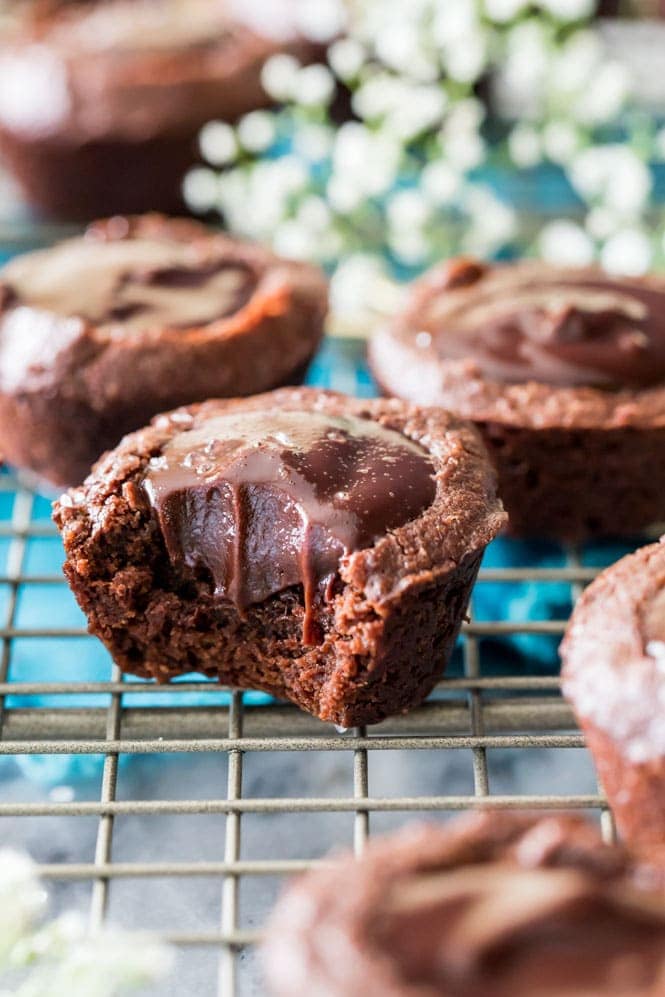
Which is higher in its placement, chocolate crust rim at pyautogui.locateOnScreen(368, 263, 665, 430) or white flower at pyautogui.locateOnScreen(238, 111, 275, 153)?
white flower at pyautogui.locateOnScreen(238, 111, 275, 153)

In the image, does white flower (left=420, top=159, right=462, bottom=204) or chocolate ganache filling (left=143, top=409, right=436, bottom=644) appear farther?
white flower (left=420, top=159, right=462, bottom=204)

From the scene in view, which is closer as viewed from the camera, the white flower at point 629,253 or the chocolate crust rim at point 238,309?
the chocolate crust rim at point 238,309

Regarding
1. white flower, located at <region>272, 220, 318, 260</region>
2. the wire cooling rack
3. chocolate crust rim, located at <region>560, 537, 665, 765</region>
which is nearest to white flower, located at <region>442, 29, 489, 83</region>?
white flower, located at <region>272, 220, 318, 260</region>

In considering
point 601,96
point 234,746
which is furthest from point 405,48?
point 234,746

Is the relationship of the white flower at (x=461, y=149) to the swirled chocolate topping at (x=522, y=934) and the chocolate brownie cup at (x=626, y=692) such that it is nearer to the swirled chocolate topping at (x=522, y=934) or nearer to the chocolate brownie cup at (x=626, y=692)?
the chocolate brownie cup at (x=626, y=692)

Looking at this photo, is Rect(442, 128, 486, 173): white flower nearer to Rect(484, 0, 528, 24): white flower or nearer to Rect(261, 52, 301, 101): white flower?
Rect(484, 0, 528, 24): white flower

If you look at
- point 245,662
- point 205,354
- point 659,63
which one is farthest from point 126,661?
point 659,63

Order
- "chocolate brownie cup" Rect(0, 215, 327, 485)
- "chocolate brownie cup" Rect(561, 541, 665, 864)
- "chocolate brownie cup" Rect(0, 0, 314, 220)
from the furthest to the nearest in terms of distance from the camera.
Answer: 1. "chocolate brownie cup" Rect(0, 0, 314, 220)
2. "chocolate brownie cup" Rect(0, 215, 327, 485)
3. "chocolate brownie cup" Rect(561, 541, 665, 864)

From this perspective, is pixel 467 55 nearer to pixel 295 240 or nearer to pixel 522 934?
pixel 295 240

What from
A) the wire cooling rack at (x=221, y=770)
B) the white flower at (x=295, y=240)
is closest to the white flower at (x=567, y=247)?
→ the white flower at (x=295, y=240)
